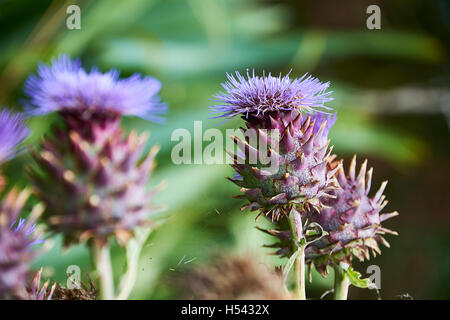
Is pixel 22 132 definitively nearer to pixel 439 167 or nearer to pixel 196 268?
pixel 196 268

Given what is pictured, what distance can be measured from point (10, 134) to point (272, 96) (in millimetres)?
242

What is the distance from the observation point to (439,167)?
162 centimetres

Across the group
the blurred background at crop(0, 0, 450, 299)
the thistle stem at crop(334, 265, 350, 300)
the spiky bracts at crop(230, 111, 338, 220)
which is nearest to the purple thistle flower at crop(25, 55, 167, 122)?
the spiky bracts at crop(230, 111, 338, 220)

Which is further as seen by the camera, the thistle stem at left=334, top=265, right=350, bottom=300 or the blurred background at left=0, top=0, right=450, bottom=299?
the blurred background at left=0, top=0, right=450, bottom=299

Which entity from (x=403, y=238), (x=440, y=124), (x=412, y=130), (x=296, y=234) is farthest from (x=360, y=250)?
(x=412, y=130)

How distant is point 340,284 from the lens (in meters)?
0.46

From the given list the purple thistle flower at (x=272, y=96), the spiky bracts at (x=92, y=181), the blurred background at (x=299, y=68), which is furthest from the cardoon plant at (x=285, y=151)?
the blurred background at (x=299, y=68)

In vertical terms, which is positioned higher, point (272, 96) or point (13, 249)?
point (272, 96)

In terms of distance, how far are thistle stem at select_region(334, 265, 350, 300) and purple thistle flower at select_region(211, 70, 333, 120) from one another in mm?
160

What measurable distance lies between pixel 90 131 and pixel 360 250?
0.29m

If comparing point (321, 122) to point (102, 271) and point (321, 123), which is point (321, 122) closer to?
point (321, 123)

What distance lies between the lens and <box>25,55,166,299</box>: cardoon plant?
1.44 feet

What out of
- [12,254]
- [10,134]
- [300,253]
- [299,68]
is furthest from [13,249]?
[299,68]

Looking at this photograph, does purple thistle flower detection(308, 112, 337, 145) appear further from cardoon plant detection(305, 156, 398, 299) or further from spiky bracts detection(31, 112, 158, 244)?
spiky bracts detection(31, 112, 158, 244)
